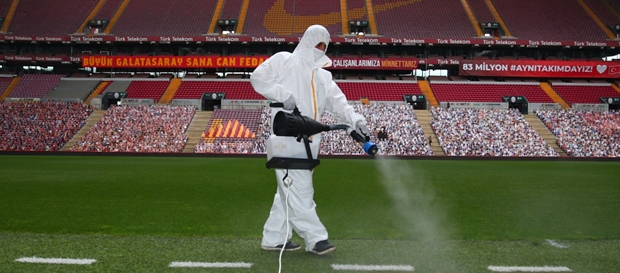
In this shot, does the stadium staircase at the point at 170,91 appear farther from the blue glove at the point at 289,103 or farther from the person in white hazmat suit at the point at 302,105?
the blue glove at the point at 289,103

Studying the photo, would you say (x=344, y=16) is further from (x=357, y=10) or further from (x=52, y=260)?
(x=52, y=260)

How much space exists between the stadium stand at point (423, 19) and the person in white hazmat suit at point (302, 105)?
4670 centimetres

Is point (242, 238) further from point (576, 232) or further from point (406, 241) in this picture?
point (576, 232)

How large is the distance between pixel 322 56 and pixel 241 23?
48.7 m

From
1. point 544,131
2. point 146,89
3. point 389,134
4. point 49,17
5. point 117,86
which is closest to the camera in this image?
point 389,134

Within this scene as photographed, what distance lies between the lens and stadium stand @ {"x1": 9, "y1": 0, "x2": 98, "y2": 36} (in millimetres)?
52094

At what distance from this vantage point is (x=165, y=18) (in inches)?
2135

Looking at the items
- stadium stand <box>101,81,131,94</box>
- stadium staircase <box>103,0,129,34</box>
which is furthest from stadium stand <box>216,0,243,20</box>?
stadium stand <box>101,81,131,94</box>

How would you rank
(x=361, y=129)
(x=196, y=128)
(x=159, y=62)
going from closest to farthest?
(x=361, y=129)
(x=196, y=128)
(x=159, y=62)

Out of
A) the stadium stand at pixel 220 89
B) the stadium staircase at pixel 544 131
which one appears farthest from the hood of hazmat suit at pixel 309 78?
the stadium stand at pixel 220 89

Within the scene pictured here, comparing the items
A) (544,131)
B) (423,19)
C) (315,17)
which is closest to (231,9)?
(315,17)

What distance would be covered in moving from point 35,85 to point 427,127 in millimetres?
34107

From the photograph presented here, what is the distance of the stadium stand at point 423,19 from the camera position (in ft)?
169

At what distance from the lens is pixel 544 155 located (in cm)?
3500
